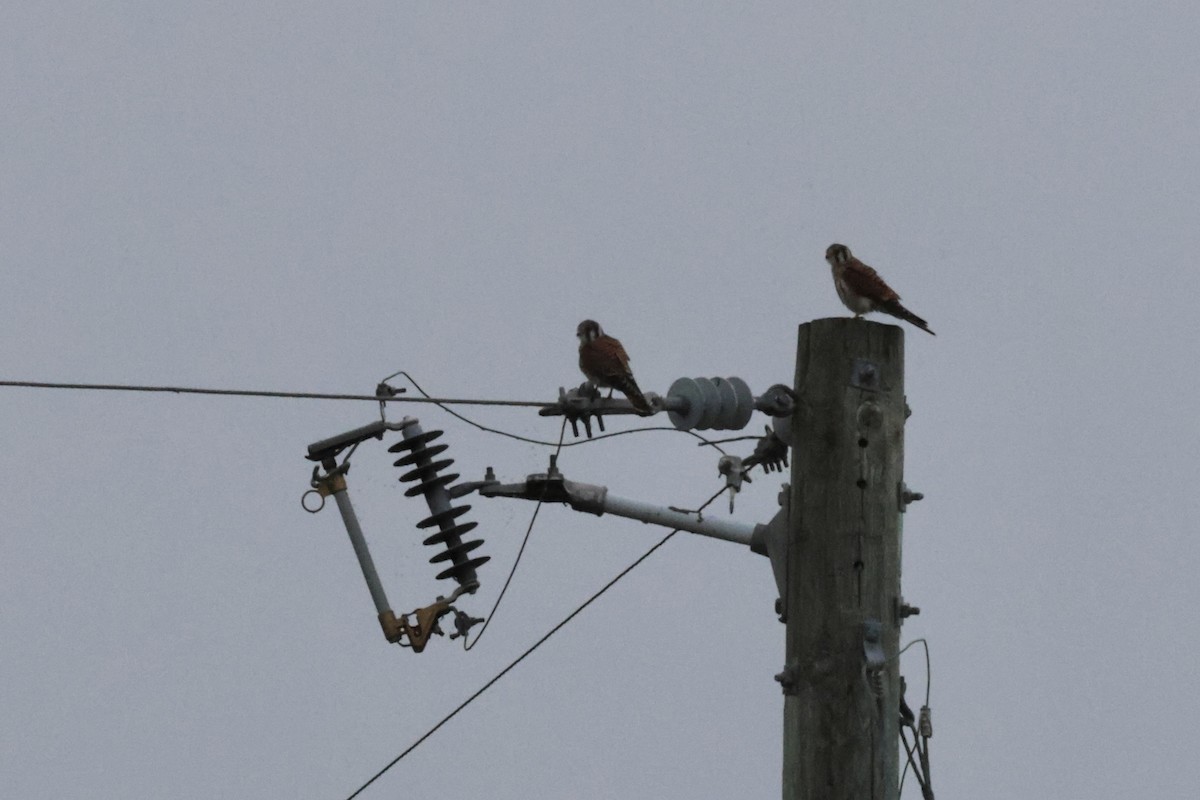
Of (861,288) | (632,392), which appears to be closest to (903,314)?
(861,288)

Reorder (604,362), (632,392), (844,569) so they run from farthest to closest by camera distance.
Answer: (604,362)
(632,392)
(844,569)

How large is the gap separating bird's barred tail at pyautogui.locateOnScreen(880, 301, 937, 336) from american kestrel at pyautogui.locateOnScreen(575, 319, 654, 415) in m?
1.40

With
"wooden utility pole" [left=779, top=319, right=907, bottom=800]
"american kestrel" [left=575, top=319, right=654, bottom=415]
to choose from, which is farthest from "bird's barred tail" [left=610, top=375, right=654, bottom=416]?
"wooden utility pole" [left=779, top=319, right=907, bottom=800]

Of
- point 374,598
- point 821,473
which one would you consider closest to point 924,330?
point 821,473

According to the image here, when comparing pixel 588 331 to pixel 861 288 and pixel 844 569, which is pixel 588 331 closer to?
pixel 861 288

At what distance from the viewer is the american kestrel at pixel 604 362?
1094cm

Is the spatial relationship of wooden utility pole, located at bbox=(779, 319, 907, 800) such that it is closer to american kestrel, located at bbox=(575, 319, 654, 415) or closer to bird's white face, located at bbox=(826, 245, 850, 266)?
american kestrel, located at bbox=(575, 319, 654, 415)

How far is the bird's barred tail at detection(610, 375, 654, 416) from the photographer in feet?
32.1

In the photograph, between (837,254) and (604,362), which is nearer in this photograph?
(604,362)

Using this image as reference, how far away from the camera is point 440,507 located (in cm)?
1112

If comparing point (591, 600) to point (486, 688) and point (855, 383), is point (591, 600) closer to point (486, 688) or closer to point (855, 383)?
point (486, 688)

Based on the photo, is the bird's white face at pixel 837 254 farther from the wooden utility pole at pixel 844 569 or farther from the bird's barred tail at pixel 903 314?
the wooden utility pole at pixel 844 569

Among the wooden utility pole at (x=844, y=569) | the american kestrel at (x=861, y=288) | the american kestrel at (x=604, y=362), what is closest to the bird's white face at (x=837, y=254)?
the american kestrel at (x=861, y=288)

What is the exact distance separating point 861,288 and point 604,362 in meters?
1.46
